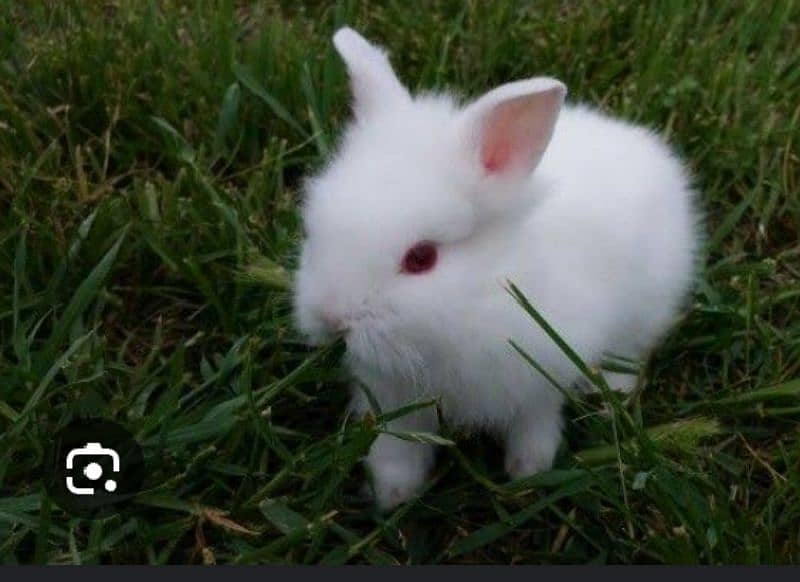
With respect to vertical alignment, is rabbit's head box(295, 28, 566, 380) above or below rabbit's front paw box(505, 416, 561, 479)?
above

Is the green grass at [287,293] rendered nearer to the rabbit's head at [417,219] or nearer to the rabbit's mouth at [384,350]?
the rabbit's mouth at [384,350]

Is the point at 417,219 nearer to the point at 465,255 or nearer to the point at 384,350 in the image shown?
the point at 465,255

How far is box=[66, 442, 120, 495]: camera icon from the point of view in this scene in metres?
2.80

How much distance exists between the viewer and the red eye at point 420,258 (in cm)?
241

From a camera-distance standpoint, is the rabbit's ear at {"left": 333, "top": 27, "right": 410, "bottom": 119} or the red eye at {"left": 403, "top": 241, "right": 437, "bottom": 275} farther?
the rabbit's ear at {"left": 333, "top": 27, "right": 410, "bottom": 119}

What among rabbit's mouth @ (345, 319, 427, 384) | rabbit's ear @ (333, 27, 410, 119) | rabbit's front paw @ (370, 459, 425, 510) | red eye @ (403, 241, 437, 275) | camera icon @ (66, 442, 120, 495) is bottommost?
rabbit's front paw @ (370, 459, 425, 510)

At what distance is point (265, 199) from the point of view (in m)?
3.55

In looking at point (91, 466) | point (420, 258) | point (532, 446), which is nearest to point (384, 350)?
point (420, 258)

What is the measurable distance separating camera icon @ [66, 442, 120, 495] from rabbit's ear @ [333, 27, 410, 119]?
977 millimetres

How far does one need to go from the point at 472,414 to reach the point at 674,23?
1878 mm

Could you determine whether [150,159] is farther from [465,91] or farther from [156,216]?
[465,91]

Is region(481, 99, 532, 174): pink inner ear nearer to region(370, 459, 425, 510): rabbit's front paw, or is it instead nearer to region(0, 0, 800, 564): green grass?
region(0, 0, 800, 564): green grass

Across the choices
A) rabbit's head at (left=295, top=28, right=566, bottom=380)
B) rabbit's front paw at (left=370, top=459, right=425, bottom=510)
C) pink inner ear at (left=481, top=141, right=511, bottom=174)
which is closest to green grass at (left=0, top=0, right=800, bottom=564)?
rabbit's front paw at (left=370, top=459, right=425, bottom=510)

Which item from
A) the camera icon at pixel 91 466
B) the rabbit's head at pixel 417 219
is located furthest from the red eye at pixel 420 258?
the camera icon at pixel 91 466
